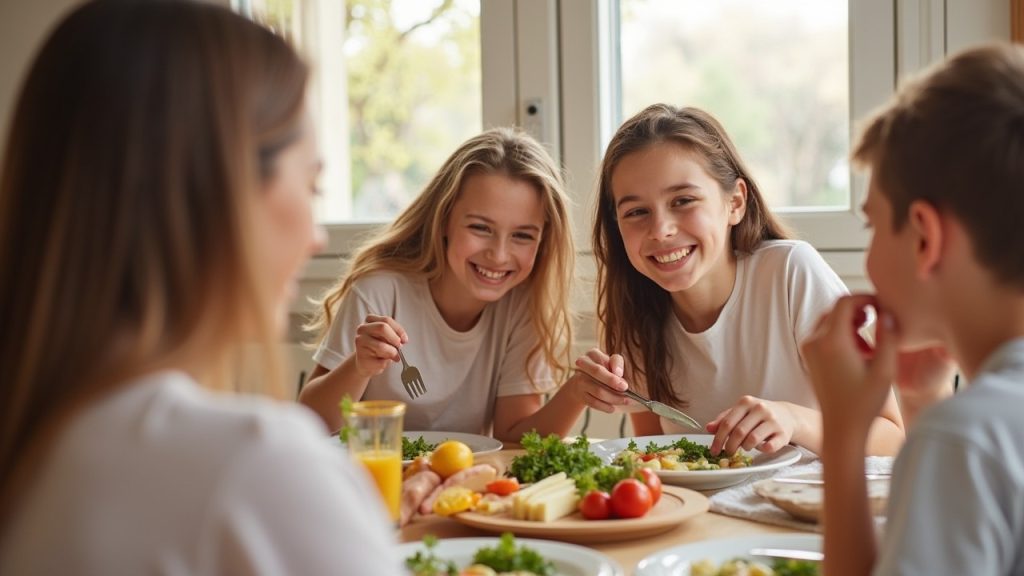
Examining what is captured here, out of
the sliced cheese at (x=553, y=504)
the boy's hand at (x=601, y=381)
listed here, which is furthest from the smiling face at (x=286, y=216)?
the boy's hand at (x=601, y=381)

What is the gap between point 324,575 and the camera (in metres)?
0.78

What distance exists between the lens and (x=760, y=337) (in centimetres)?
256

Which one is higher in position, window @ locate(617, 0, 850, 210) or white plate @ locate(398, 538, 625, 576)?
window @ locate(617, 0, 850, 210)

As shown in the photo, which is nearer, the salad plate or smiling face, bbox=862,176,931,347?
smiling face, bbox=862,176,931,347

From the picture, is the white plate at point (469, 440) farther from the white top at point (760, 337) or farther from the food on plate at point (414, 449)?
the white top at point (760, 337)

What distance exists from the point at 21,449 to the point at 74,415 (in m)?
0.08

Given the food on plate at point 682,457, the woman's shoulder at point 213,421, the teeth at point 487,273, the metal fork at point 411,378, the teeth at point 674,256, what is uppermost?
the teeth at point 674,256

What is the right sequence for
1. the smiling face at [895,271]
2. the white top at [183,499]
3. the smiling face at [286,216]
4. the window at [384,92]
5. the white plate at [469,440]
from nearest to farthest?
the white top at [183,499]
the smiling face at [286,216]
the smiling face at [895,271]
the white plate at [469,440]
the window at [384,92]

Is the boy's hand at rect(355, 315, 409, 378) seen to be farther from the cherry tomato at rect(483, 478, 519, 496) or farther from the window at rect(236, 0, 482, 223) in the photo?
the window at rect(236, 0, 482, 223)

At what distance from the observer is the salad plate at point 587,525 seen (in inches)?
58.6

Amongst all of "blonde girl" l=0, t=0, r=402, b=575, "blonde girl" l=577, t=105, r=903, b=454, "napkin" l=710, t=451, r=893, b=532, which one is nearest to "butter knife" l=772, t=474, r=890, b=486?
"napkin" l=710, t=451, r=893, b=532

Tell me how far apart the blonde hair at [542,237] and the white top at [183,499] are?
191 centimetres

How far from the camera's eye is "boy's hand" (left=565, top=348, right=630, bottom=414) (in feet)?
7.16

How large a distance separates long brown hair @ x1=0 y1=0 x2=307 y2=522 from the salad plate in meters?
0.72
